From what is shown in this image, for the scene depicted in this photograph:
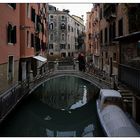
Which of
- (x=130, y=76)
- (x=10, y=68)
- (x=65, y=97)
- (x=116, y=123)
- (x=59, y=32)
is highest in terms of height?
(x=59, y=32)

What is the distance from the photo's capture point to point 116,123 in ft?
38.6

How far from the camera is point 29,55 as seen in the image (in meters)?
25.4

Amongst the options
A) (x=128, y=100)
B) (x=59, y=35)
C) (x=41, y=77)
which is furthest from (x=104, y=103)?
(x=59, y=35)

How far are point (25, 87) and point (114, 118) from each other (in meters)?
9.23

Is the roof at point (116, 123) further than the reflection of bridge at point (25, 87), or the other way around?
the reflection of bridge at point (25, 87)

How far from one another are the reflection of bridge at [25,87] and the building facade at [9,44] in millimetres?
735

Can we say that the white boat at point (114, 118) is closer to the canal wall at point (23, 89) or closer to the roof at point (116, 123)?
the roof at point (116, 123)

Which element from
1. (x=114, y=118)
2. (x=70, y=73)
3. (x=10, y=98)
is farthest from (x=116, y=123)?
(x=70, y=73)

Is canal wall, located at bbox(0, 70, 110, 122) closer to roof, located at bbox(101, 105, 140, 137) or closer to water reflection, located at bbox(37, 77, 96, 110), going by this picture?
water reflection, located at bbox(37, 77, 96, 110)

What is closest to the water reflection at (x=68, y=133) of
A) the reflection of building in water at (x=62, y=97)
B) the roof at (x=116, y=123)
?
the roof at (x=116, y=123)

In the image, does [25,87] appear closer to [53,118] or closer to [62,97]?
[53,118]

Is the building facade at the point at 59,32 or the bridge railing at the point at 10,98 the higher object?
the building facade at the point at 59,32

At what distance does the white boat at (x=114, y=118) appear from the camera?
35.3 ft

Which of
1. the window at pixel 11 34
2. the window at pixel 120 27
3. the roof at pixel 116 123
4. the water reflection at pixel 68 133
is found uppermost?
the window at pixel 120 27
